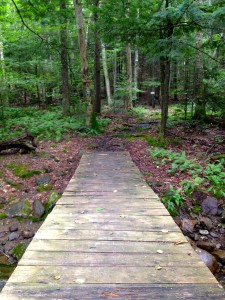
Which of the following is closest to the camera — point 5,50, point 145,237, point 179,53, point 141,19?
point 145,237

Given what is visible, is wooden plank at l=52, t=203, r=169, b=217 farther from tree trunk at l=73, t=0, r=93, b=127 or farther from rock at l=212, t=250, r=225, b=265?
tree trunk at l=73, t=0, r=93, b=127

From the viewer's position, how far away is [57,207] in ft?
14.7

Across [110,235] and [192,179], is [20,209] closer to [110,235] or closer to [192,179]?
[110,235]

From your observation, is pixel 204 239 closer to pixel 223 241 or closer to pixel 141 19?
pixel 223 241

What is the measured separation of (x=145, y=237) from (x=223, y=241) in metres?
2.66

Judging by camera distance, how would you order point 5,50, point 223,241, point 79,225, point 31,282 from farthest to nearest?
point 5,50 < point 223,241 < point 79,225 < point 31,282

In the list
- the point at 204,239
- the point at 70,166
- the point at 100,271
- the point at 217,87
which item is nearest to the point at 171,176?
the point at 204,239

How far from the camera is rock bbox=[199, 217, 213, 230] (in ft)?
18.0

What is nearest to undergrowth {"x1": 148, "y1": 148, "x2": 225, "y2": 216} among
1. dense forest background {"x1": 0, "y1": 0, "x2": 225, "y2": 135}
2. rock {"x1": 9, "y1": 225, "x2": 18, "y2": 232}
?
dense forest background {"x1": 0, "y1": 0, "x2": 225, "y2": 135}

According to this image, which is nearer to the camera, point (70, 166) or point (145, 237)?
point (145, 237)

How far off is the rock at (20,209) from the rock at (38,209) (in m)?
0.17

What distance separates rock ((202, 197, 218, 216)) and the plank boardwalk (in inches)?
75.4

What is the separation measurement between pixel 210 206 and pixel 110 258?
4.01 m

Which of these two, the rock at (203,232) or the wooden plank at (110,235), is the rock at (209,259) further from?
the wooden plank at (110,235)
